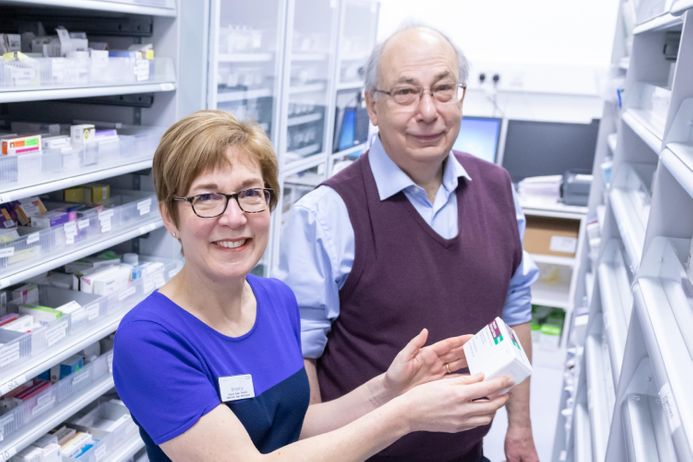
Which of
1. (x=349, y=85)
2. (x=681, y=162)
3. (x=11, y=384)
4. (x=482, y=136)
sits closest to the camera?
(x=681, y=162)

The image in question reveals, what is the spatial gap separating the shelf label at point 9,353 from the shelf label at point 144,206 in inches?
30.7

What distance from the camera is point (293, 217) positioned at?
1.55 metres

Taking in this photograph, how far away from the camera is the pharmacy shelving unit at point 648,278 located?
1.00 m

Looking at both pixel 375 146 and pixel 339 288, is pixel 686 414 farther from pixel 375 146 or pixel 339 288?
pixel 375 146

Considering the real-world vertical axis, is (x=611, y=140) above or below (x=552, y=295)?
above

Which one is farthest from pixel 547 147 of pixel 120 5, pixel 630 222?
pixel 120 5

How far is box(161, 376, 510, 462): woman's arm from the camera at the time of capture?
3.49 ft

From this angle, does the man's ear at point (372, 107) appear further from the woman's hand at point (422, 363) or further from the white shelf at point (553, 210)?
the white shelf at point (553, 210)

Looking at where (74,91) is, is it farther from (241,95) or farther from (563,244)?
(563,244)

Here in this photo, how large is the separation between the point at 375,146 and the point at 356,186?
0.13m

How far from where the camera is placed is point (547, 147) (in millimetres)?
4555

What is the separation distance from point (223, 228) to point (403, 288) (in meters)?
0.51

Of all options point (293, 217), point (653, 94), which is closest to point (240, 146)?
point (293, 217)

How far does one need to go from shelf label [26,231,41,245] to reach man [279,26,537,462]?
36.9 inches
